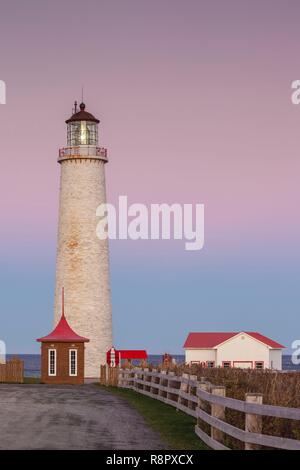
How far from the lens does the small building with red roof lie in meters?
49.2

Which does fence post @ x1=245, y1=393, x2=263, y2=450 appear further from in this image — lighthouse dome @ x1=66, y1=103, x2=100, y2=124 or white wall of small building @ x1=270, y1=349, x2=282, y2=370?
white wall of small building @ x1=270, y1=349, x2=282, y2=370

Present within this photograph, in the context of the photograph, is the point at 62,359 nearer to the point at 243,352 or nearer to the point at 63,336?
the point at 63,336

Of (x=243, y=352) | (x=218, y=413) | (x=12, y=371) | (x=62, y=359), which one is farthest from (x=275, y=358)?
(x=218, y=413)

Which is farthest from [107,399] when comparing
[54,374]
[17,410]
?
[54,374]

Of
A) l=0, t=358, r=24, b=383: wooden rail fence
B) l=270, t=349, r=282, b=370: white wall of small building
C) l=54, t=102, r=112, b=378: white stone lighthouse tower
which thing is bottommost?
l=270, t=349, r=282, b=370: white wall of small building

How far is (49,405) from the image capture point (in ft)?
83.5

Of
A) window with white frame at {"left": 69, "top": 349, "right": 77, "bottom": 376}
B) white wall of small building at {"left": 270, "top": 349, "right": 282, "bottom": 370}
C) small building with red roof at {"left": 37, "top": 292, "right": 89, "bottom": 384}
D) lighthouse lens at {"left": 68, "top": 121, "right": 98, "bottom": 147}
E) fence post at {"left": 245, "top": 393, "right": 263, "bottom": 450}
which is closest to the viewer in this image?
fence post at {"left": 245, "top": 393, "right": 263, "bottom": 450}

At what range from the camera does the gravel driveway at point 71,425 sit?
51.5ft

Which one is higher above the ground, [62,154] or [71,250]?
[62,154]

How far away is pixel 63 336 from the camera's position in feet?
166

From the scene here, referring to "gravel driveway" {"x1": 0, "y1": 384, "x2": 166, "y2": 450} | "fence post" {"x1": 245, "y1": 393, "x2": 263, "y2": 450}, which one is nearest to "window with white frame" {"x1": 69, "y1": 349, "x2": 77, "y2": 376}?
"gravel driveway" {"x1": 0, "y1": 384, "x2": 166, "y2": 450}

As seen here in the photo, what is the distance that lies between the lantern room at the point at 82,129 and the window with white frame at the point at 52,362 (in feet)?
49.3
